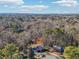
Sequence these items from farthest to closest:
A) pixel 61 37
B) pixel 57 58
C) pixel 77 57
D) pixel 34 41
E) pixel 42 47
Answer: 1. pixel 34 41
2. pixel 61 37
3. pixel 42 47
4. pixel 57 58
5. pixel 77 57

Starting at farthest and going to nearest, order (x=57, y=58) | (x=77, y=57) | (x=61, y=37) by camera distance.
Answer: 1. (x=61, y=37)
2. (x=57, y=58)
3. (x=77, y=57)

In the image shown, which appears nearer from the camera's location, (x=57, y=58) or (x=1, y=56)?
(x=1, y=56)

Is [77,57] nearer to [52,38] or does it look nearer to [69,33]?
[52,38]

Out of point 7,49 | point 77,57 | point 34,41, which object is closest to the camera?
point 77,57

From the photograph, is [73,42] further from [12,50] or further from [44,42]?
[12,50]

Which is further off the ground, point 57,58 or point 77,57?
point 77,57

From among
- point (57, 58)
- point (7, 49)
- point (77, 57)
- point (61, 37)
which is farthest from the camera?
point (61, 37)

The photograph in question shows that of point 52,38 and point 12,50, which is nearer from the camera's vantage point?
point 12,50

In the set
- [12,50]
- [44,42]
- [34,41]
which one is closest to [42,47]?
[44,42]

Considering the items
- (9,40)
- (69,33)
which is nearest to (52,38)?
(69,33)
